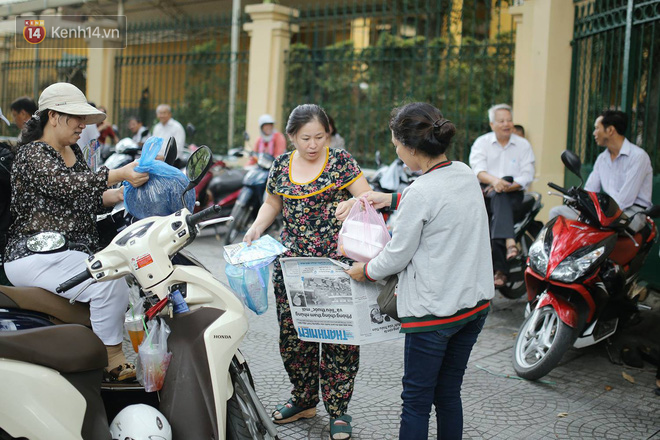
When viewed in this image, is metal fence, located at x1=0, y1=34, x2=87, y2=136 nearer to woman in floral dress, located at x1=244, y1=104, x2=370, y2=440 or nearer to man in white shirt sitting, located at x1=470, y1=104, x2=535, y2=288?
man in white shirt sitting, located at x1=470, y1=104, x2=535, y2=288

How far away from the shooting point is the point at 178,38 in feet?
48.3

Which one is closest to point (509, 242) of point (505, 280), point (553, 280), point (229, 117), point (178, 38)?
point (505, 280)

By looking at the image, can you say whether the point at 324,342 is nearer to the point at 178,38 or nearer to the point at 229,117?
the point at 229,117

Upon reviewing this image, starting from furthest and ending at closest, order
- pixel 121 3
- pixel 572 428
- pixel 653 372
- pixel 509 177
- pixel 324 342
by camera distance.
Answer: pixel 121 3 → pixel 509 177 → pixel 653 372 → pixel 572 428 → pixel 324 342

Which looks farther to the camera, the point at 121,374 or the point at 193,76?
the point at 193,76

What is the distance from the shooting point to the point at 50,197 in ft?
10.9

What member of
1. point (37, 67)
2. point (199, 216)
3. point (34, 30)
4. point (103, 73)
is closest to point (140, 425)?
point (199, 216)

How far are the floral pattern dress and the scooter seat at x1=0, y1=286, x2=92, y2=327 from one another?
97cm

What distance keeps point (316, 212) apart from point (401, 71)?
7497 millimetres

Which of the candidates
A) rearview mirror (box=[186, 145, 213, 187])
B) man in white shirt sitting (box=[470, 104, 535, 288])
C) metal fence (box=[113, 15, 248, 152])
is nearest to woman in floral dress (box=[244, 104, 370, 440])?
rearview mirror (box=[186, 145, 213, 187])

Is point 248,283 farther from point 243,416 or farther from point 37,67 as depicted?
point 37,67

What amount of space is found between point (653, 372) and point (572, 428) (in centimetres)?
140

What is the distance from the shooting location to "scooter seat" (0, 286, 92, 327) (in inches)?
113

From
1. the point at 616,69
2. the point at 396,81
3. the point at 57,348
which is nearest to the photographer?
the point at 57,348
